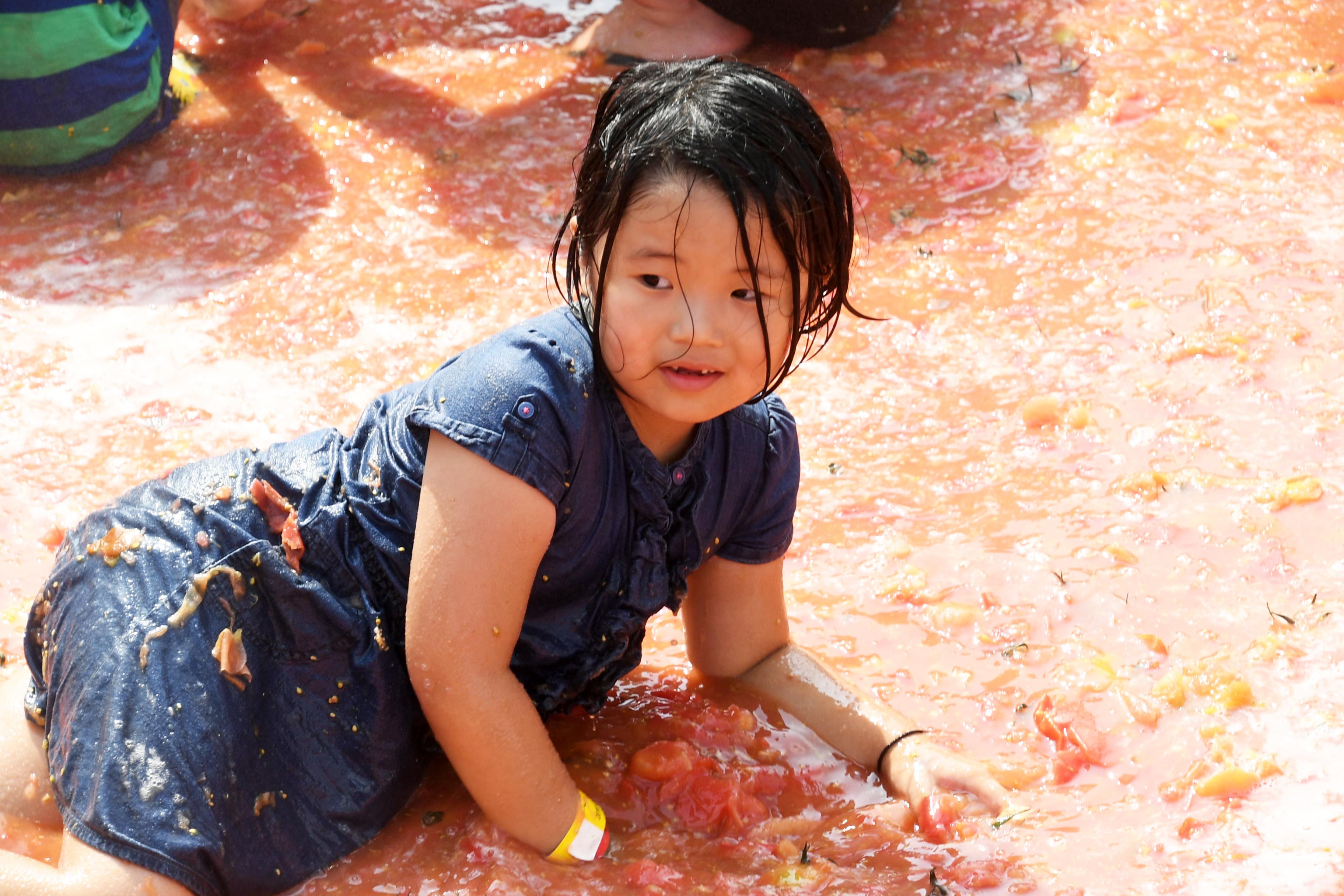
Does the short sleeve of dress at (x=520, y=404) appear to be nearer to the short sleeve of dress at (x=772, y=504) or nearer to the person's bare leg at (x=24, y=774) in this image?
the short sleeve of dress at (x=772, y=504)

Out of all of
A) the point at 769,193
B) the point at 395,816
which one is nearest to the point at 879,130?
the point at 769,193

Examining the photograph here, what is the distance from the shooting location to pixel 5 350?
3.06m

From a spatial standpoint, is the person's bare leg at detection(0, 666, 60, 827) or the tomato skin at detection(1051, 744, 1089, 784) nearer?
the person's bare leg at detection(0, 666, 60, 827)

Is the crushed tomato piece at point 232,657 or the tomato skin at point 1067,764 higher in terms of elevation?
the crushed tomato piece at point 232,657

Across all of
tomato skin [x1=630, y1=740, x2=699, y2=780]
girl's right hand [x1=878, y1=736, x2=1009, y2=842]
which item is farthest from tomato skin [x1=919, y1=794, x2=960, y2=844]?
tomato skin [x1=630, y1=740, x2=699, y2=780]

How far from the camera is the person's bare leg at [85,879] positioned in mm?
1590

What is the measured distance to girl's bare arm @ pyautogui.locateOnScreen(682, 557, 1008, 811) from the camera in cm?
203

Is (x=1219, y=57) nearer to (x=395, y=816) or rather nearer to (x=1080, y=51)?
(x=1080, y=51)

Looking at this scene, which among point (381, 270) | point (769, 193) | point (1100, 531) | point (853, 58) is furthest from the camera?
point (853, 58)

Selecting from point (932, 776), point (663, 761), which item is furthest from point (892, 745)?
point (663, 761)

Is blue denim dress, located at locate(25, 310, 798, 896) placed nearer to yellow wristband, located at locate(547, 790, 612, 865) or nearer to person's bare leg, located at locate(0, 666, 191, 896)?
person's bare leg, located at locate(0, 666, 191, 896)

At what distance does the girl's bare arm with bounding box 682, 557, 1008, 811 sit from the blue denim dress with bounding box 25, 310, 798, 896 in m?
0.16

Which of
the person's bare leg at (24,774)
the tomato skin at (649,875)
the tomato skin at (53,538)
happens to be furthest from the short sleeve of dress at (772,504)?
the tomato skin at (53,538)

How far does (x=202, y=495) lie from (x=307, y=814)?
48 cm
